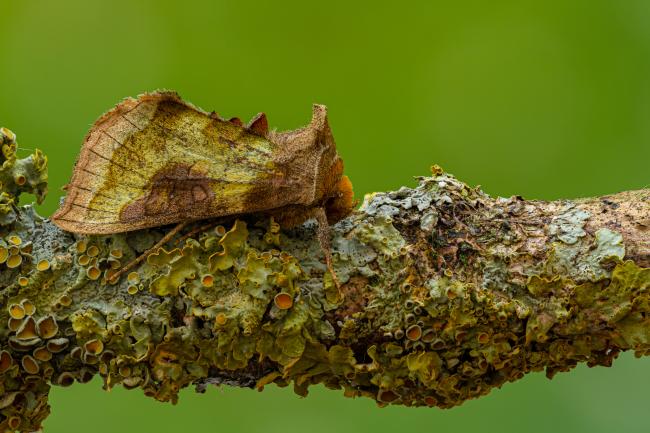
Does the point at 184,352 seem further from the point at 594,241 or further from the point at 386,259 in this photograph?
the point at 594,241

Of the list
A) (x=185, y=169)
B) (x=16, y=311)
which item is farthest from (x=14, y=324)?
(x=185, y=169)

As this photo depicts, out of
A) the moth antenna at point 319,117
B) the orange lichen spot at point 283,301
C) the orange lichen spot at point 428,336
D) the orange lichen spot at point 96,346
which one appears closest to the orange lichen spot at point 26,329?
the orange lichen spot at point 96,346

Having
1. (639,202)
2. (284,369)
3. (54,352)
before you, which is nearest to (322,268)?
(284,369)

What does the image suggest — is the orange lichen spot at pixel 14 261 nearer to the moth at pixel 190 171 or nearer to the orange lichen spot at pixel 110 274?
the moth at pixel 190 171

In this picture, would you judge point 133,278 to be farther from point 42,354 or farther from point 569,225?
point 569,225

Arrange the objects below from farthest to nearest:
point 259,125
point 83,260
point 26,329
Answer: point 259,125 < point 83,260 < point 26,329

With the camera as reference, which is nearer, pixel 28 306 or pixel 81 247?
pixel 28 306

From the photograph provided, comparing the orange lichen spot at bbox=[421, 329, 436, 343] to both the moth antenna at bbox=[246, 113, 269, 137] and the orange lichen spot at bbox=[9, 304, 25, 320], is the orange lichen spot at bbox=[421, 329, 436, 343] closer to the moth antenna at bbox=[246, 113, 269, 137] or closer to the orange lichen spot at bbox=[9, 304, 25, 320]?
the moth antenna at bbox=[246, 113, 269, 137]

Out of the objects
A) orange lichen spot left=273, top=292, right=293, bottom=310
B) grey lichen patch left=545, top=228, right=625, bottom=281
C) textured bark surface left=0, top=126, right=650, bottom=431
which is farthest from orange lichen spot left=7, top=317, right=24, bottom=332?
grey lichen patch left=545, top=228, right=625, bottom=281
